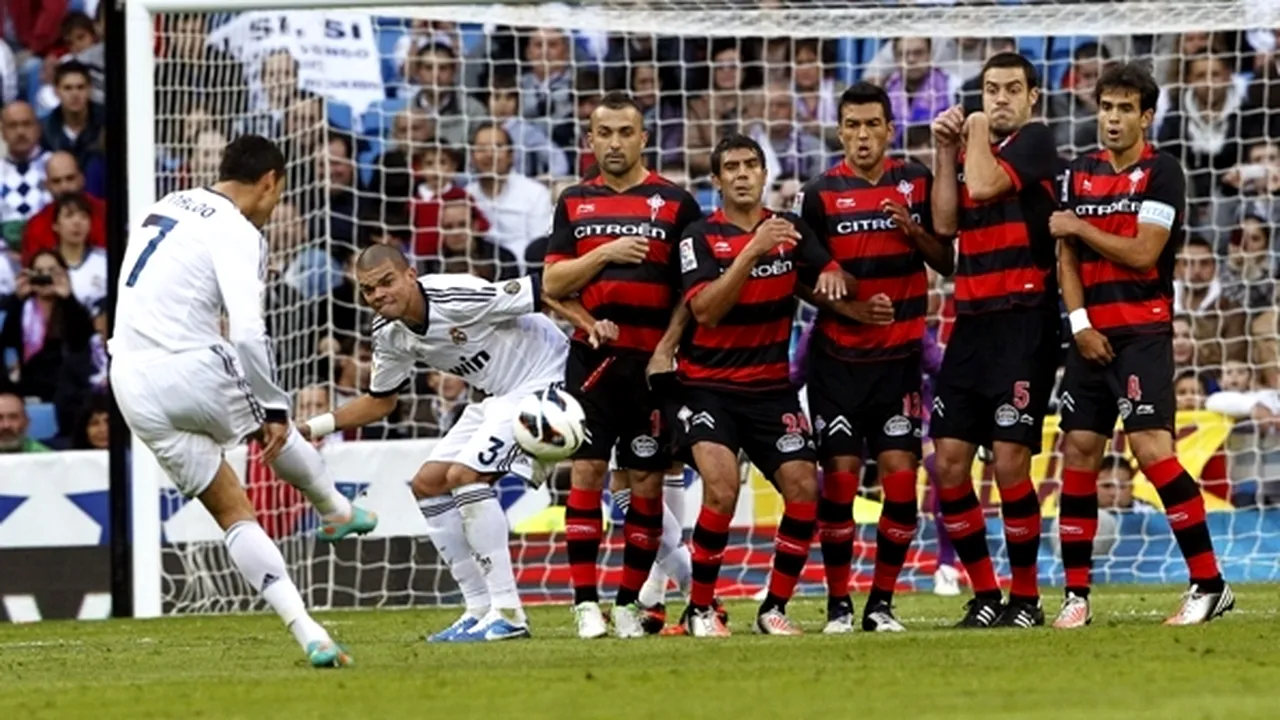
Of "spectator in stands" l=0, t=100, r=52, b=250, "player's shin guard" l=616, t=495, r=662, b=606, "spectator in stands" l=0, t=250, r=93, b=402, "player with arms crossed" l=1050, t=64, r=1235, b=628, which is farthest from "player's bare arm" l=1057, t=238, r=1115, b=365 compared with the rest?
"spectator in stands" l=0, t=100, r=52, b=250

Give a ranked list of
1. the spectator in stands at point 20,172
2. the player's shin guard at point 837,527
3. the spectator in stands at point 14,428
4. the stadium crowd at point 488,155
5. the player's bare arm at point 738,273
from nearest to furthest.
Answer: the player's bare arm at point 738,273 < the player's shin guard at point 837,527 < the stadium crowd at point 488,155 < the spectator in stands at point 14,428 < the spectator in stands at point 20,172

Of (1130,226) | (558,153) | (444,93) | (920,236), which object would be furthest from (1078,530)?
(444,93)

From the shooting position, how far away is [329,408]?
1608 cm

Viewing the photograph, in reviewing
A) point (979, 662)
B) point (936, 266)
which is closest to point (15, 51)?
point (936, 266)

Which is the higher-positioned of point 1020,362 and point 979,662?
point 1020,362

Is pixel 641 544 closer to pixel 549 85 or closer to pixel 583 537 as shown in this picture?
pixel 583 537

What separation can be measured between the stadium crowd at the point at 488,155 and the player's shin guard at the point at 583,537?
5.13 metres

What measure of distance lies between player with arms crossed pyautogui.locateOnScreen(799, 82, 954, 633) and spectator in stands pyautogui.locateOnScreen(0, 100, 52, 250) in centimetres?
878

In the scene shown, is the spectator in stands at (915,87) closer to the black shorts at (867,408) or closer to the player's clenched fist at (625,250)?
the black shorts at (867,408)

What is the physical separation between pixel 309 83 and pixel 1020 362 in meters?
7.97

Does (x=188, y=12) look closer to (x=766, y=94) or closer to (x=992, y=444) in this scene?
(x=766, y=94)

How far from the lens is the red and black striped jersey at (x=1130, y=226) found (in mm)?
10141

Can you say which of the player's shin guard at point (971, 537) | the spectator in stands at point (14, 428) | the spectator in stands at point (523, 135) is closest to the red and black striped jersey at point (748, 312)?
the player's shin guard at point (971, 537)

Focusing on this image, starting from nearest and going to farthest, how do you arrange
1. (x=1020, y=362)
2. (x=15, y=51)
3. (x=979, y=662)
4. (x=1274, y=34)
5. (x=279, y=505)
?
(x=979, y=662)
(x=1020, y=362)
(x=279, y=505)
(x=1274, y=34)
(x=15, y=51)
